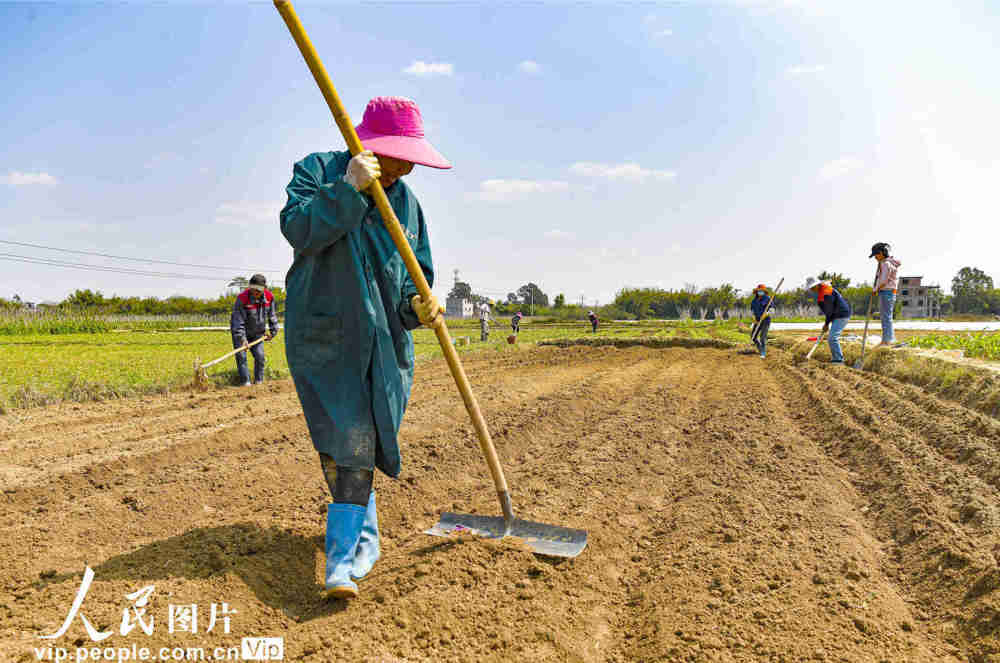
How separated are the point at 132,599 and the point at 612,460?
3.70m

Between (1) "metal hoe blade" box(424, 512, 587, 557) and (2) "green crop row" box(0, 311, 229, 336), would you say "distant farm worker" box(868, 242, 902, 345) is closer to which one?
(1) "metal hoe blade" box(424, 512, 587, 557)

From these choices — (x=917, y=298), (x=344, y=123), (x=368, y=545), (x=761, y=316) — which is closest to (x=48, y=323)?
(x=761, y=316)

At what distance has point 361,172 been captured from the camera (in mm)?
2348

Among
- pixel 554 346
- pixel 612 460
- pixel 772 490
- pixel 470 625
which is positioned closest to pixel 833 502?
pixel 772 490

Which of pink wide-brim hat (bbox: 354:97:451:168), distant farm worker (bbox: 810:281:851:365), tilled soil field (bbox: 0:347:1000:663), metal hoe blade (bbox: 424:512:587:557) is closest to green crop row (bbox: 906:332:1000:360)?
distant farm worker (bbox: 810:281:851:365)

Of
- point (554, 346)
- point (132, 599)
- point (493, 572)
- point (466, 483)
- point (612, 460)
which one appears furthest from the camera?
point (554, 346)

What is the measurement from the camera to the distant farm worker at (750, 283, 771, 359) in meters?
15.3

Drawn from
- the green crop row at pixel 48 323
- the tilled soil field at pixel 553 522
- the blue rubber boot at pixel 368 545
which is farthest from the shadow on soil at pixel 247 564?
the green crop row at pixel 48 323

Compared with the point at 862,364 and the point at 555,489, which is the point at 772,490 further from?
the point at 862,364

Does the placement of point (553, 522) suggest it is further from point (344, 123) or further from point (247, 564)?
point (344, 123)

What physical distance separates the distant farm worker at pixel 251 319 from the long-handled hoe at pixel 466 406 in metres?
7.58

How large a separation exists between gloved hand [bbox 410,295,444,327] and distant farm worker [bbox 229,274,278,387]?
312 inches

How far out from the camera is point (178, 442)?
17.9 ft

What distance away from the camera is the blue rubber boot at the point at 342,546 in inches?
98.1
